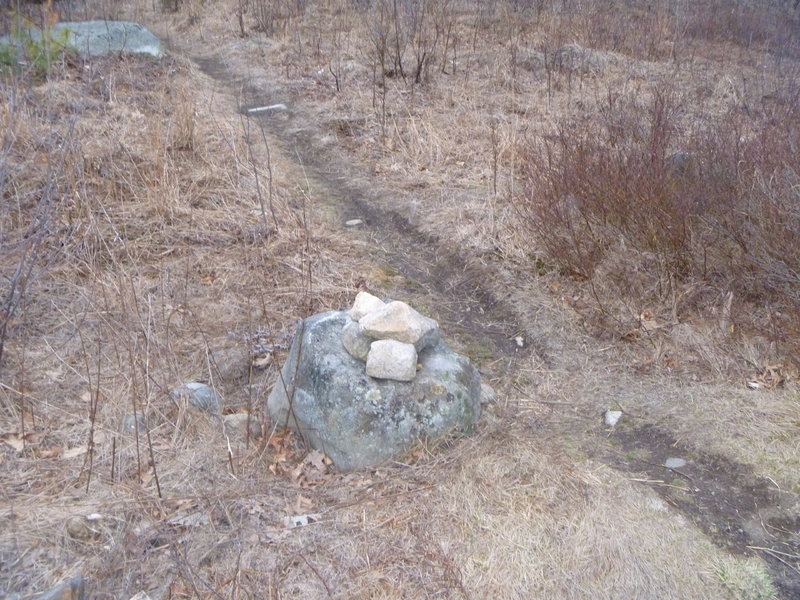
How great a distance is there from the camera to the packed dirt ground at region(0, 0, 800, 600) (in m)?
2.86

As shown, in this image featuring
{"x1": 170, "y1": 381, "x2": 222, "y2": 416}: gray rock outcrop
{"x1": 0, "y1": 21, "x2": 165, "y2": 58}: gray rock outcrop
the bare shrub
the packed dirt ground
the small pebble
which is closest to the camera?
the packed dirt ground

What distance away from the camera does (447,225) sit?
19.4ft

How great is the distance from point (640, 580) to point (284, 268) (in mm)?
3201

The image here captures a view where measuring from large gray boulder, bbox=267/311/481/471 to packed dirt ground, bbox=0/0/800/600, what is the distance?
0.37 ft

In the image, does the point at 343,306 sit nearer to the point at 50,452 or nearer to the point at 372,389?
the point at 372,389

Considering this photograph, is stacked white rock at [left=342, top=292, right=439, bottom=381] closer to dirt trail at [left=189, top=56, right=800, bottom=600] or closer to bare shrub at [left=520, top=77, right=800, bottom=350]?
dirt trail at [left=189, top=56, right=800, bottom=600]

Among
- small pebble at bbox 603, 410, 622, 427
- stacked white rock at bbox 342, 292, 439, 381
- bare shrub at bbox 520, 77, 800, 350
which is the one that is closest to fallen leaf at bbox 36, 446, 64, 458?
stacked white rock at bbox 342, 292, 439, 381

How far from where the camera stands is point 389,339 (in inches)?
135

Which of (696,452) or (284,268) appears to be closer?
(696,452)

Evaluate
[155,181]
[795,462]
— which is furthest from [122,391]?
[795,462]

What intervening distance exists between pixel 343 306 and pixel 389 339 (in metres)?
1.40

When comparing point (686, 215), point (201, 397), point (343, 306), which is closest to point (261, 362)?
point (201, 397)

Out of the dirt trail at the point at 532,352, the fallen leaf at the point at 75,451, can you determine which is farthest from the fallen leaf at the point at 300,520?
the dirt trail at the point at 532,352

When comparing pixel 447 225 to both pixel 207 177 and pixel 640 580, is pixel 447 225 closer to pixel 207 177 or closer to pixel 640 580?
pixel 207 177
